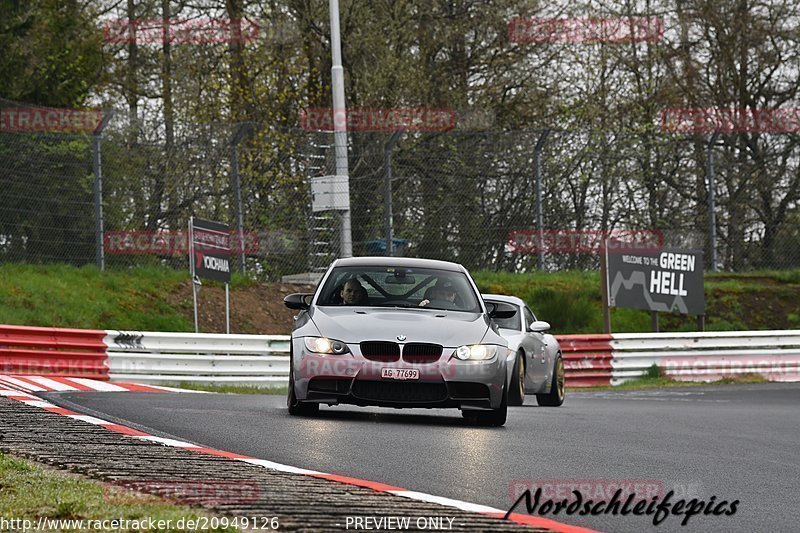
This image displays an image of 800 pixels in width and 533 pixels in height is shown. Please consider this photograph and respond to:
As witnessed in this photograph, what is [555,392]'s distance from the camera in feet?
60.2

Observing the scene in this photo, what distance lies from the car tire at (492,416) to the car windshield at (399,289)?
0.99 metres

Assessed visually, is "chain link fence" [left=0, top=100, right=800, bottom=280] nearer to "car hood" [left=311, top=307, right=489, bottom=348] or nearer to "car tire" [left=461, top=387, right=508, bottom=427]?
"car hood" [left=311, top=307, right=489, bottom=348]

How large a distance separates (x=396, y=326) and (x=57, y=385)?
577cm

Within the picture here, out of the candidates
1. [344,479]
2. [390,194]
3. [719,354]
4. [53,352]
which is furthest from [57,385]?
[719,354]

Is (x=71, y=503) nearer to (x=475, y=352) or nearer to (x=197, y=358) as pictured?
(x=475, y=352)

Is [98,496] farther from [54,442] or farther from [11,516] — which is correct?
[54,442]

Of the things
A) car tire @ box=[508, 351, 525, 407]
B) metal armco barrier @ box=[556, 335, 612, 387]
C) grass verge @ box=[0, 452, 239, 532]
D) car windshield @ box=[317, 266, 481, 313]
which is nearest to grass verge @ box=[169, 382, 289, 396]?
metal armco barrier @ box=[556, 335, 612, 387]

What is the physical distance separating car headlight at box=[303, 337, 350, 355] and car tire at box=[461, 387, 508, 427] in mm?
1381

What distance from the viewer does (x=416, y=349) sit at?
1230 cm

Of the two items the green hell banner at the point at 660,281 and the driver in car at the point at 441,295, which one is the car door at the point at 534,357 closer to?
the driver in car at the point at 441,295

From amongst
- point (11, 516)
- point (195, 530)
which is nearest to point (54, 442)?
point (11, 516)

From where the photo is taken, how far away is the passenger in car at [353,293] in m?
13.4

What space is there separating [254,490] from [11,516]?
136cm

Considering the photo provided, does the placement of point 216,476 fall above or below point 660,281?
above
